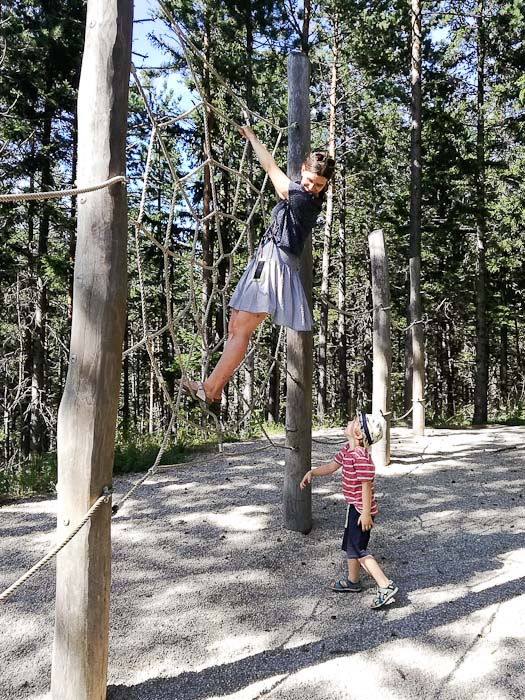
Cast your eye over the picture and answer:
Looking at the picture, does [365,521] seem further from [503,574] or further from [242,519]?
[242,519]

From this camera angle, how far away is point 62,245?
36.4 ft

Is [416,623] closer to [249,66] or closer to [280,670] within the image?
[280,670]

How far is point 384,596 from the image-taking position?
2.92 metres

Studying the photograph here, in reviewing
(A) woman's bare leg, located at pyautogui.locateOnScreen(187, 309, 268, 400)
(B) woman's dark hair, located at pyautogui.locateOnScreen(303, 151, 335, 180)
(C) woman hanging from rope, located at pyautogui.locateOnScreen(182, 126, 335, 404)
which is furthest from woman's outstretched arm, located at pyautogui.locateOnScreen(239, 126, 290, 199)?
(A) woman's bare leg, located at pyautogui.locateOnScreen(187, 309, 268, 400)

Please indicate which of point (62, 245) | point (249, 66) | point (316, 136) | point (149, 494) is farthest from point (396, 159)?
point (149, 494)

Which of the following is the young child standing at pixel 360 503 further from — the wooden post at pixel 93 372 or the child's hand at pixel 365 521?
the wooden post at pixel 93 372

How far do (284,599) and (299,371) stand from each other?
148cm

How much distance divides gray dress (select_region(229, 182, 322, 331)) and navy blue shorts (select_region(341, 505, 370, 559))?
115 cm

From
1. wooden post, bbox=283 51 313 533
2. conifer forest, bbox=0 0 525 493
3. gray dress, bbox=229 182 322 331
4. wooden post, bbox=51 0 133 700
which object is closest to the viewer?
wooden post, bbox=51 0 133 700

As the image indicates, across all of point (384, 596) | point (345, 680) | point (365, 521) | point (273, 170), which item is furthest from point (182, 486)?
point (273, 170)

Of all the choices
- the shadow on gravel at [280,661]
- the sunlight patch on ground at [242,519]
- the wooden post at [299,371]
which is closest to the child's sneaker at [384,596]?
the shadow on gravel at [280,661]

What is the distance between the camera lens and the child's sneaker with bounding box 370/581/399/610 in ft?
9.54

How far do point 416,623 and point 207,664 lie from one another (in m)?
1.07

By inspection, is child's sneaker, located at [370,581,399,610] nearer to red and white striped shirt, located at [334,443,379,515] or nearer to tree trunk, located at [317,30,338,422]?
red and white striped shirt, located at [334,443,379,515]
